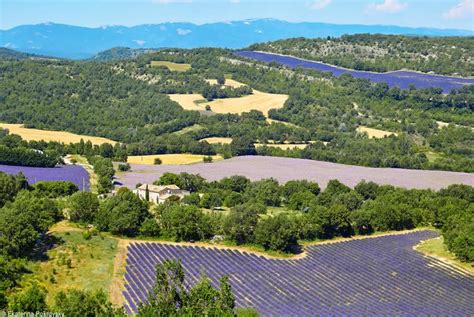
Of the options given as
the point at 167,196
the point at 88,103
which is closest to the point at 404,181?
the point at 167,196

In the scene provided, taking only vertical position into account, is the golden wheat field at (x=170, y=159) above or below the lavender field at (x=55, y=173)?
below

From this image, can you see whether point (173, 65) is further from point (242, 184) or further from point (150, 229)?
point (150, 229)

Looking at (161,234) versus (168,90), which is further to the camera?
(168,90)

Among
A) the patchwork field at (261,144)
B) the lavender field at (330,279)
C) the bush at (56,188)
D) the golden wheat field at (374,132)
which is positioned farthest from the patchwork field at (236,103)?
the lavender field at (330,279)

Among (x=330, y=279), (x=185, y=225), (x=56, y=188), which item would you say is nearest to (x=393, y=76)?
(x=56, y=188)

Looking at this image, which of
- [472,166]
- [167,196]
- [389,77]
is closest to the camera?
[167,196]

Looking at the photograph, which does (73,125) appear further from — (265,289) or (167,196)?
(265,289)

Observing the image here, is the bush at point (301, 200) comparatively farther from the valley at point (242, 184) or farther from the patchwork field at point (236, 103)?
the patchwork field at point (236, 103)
